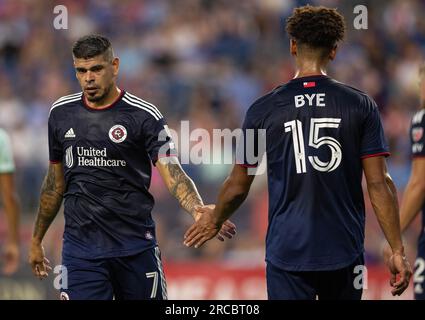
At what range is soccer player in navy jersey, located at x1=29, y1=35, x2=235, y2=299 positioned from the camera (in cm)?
698

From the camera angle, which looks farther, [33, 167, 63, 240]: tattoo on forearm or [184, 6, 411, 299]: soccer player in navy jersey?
[33, 167, 63, 240]: tattoo on forearm

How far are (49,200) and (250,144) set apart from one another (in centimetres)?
191

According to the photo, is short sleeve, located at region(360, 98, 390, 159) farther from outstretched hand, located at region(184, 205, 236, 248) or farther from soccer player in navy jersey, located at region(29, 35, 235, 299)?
soccer player in navy jersey, located at region(29, 35, 235, 299)

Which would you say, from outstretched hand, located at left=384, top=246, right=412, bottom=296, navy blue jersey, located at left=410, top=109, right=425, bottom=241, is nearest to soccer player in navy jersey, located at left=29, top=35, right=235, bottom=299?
outstretched hand, located at left=384, top=246, right=412, bottom=296

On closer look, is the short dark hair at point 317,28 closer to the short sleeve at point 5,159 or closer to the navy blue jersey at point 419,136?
the navy blue jersey at point 419,136

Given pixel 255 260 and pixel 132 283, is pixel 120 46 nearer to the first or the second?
pixel 255 260

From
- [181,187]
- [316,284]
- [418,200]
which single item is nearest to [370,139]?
[316,284]

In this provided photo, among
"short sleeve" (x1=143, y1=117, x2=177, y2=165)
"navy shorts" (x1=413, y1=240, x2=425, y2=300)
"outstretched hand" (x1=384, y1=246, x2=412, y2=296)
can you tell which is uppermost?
"short sleeve" (x1=143, y1=117, x2=177, y2=165)

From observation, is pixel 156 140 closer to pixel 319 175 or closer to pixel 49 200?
pixel 49 200

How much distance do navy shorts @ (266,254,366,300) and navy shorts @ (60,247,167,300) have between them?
1297 millimetres

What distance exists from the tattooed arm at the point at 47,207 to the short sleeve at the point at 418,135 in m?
2.64

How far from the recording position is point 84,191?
276 inches

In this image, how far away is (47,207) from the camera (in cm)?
734
